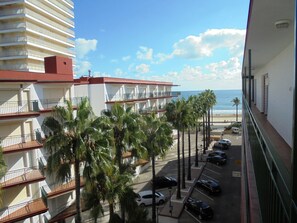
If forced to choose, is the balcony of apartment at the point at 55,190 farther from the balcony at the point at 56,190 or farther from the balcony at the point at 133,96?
the balcony at the point at 133,96

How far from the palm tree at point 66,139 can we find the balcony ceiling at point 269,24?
33.4ft

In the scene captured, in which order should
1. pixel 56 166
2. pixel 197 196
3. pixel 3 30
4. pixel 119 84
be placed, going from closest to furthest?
1. pixel 56 166
2. pixel 197 196
3. pixel 119 84
4. pixel 3 30

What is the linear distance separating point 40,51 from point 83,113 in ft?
133

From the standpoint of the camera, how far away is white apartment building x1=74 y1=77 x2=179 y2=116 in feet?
110

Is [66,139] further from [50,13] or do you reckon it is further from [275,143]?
[50,13]

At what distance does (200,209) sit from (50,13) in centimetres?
4841

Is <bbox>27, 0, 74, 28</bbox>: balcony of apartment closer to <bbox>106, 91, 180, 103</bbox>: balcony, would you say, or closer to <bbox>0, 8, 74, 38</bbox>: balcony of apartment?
<bbox>0, 8, 74, 38</bbox>: balcony of apartment

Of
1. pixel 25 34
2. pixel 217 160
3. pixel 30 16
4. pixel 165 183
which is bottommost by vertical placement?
pixel 165 183

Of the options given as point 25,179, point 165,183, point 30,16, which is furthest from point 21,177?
point 30,16

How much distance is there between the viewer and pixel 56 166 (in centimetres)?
1515

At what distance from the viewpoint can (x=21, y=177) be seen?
66.3 feet

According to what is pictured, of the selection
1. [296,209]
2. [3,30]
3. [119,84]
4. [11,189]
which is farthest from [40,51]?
[296,209]

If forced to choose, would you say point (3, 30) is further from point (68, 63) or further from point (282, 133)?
point (282, 133)

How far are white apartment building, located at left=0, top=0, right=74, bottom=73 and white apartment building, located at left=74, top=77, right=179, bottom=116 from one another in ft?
63.6
